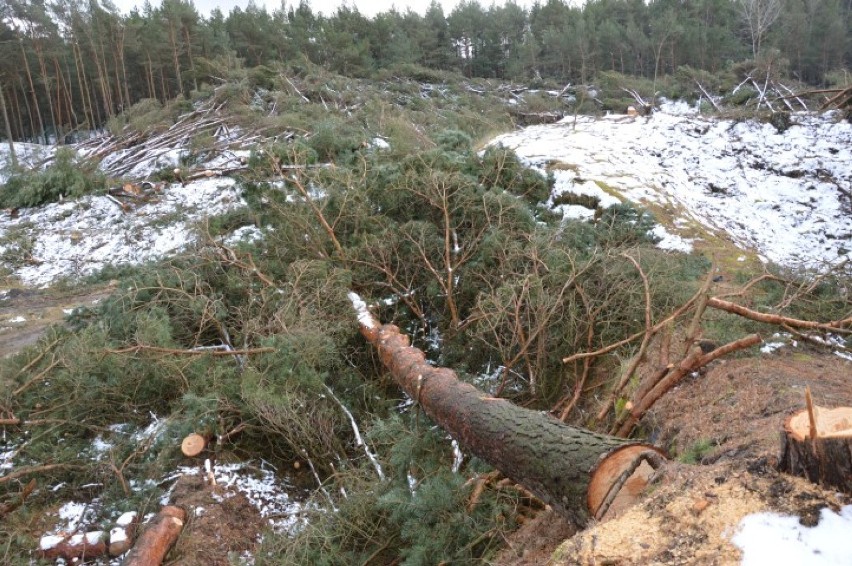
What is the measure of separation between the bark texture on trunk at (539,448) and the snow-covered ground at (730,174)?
172 inches

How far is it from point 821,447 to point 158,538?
3569mm

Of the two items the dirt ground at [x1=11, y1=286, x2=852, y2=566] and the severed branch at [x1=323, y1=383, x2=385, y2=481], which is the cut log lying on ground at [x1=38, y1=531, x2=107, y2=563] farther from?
the severed branch at [x1=323, y1=383, x2=385, y2=481]

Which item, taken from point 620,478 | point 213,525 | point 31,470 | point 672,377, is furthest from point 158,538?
point 672,377

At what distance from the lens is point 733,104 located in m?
13.1

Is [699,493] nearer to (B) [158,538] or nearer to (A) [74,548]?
(B) [158,538]

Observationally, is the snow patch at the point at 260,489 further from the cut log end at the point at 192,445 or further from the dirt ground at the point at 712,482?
the dirt ground at the point at 712,482

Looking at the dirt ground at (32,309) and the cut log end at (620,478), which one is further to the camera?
the dirt ground at (32,309)

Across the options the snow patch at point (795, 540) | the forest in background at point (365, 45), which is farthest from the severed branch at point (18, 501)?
the forest in background at point (365, 45)

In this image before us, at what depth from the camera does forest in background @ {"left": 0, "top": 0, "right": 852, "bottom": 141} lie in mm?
20188

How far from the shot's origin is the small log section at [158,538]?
3.33 meters

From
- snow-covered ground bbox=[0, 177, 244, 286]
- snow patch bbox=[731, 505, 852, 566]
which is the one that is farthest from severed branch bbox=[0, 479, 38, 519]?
snow-covered ground bbox=[0, 177, 244, 286]

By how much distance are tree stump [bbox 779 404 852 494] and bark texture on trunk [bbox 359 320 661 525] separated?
1.98 ft

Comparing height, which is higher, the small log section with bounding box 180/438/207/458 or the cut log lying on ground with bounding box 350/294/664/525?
the cut log lying on ground with bounding box 350/294/664/525

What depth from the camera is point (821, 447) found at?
1.80 m
